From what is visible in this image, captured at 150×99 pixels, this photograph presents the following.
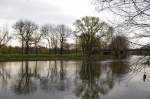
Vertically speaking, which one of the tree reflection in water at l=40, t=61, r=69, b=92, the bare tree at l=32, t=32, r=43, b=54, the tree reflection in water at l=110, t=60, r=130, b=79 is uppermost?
the bare tree at l=32, t=32, r=43, b=54

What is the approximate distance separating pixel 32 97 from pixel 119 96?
4.24m

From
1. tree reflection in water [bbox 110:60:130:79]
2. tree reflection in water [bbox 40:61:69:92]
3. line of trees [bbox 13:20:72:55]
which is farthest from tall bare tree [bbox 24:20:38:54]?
tree reflection in water [bbox 40:61:69:92]

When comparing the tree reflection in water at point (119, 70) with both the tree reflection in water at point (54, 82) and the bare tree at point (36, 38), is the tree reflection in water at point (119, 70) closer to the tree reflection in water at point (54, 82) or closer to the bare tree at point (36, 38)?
the tree reflection in water at point (54, 82)

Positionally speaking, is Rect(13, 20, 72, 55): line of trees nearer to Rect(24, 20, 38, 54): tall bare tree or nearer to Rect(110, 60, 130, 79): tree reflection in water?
Rect(24, 20, 38, 54): tall bare tree

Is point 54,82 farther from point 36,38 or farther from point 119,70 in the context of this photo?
point 36,38

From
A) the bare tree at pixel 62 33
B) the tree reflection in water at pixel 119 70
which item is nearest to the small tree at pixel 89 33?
the bare tree at pixel 62 33

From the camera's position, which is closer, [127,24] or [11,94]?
[127,24]

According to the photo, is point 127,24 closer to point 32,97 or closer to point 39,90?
point 32,97

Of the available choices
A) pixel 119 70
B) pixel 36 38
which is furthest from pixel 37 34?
pixel 119 70

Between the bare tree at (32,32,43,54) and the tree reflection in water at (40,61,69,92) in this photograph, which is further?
the bare tree at (32,32,43,54)

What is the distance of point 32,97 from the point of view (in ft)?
37.0

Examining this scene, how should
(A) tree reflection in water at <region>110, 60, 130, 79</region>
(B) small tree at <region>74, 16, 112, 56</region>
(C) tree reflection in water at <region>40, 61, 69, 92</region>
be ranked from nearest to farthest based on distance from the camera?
(C) tree reflection in water at <region>40, 61, 69, 92</region>, (A) tree reflection in water at <region>110, 60, 130, 79</region>, (B) small tree at <region>74, 16, 112, 56</region>

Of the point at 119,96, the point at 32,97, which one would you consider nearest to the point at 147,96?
the point at 119,96

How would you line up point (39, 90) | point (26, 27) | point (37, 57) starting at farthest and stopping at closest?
point (26, 27)
point (37, 57)
point (39, 90)
